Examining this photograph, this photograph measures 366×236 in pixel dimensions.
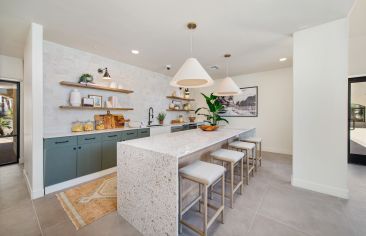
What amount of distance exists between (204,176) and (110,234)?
3.90ft

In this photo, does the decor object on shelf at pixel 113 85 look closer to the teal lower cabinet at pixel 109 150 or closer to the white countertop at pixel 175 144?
the teal lower cabinet at pixel 109 150

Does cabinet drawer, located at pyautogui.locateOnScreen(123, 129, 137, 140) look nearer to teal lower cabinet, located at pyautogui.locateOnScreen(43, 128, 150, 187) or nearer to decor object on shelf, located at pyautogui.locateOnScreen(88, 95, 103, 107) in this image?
teal lower cabinet, located at pyautogui.locateOnScreen(43, 128, 150, 187)

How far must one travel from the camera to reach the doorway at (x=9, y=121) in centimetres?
356

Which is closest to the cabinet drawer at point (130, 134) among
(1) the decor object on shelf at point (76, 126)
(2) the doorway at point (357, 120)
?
(1) the decor object on shelf at point (76, 126)

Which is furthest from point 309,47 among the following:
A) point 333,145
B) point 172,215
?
point 172,215

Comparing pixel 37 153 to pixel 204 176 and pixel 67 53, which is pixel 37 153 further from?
pixel 204 176

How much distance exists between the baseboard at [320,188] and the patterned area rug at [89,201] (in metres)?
2.90

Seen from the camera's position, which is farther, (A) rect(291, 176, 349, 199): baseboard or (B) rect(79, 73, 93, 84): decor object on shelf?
(B) rect(79, 73, 93, 84): decor object on shelf

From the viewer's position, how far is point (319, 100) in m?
2.36

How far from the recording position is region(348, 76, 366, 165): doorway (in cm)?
350

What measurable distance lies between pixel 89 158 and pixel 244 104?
15.8 feet

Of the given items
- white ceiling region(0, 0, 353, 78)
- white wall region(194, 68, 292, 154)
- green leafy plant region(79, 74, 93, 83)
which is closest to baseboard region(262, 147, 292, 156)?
white wall region(194, 68, 292, 154)

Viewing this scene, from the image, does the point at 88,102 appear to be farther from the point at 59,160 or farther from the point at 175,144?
the point at 175,144

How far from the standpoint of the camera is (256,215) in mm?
1855
